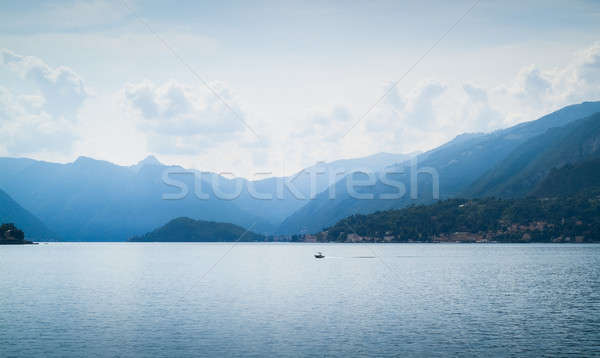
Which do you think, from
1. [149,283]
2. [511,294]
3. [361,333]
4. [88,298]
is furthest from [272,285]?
[361,333]

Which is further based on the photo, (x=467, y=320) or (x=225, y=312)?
(x=225, y=312)

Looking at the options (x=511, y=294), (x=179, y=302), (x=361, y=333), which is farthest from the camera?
(x=511, y=294)

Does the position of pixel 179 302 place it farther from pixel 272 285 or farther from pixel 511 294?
pixel 511 294

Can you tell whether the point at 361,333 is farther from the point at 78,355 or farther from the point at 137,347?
the point at 78,355

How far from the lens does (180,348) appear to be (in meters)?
45.2

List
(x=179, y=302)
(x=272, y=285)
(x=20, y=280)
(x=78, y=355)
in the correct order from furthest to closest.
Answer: (x=20, y=280) < (x=272, y=285) < (x=179, y=302) < (x=78, y=355)

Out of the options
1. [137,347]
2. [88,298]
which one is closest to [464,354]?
[137,347]

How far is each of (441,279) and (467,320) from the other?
5171 centimetres

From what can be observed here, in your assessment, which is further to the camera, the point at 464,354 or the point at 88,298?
the point at 88,298

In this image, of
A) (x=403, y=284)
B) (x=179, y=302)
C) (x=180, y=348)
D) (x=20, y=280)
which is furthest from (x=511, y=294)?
(x=20, y=280)

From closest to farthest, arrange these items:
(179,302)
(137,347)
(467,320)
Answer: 1. (137,347)
2. (467,320)
3. (179,302)

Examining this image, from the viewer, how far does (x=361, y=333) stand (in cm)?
5122

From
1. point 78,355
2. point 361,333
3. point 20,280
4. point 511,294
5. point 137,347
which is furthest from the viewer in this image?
point 20,280

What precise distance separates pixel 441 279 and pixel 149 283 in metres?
58.0
